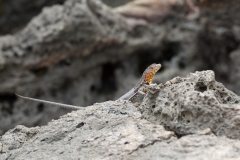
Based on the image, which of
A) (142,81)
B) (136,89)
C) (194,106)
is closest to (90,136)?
(194,106)

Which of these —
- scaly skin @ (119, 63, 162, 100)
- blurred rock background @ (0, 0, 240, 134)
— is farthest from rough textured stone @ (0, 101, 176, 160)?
blurred rock background @ (0, 0, 240, 134)

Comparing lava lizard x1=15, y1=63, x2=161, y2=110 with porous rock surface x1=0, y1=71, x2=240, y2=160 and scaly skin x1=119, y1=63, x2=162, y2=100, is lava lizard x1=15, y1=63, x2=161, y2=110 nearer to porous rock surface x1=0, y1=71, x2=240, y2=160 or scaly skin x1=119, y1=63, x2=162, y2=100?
scaly skin x1=119, y1=63, x2=162, y2=100

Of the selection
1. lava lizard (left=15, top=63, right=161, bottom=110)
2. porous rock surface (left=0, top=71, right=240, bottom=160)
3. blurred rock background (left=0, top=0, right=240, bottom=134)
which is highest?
blurred rock background (left=0, top=0, right=240, bottom=134)

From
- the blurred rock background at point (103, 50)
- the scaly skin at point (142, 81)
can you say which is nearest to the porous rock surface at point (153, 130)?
the scaly skin at point (142, 81)

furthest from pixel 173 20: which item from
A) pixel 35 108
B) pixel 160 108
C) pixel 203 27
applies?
pixel 160 108

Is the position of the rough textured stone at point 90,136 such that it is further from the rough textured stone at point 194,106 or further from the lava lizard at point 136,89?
the lava lizard at point 136,89

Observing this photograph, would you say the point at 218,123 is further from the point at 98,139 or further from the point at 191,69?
the point at 191,69
